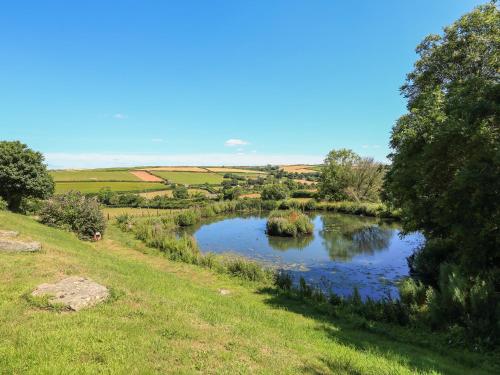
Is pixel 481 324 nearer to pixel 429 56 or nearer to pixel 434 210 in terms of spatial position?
pixel 434 210

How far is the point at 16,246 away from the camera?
12.5 meters

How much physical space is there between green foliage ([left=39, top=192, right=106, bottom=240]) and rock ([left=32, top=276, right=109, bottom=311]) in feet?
57.6

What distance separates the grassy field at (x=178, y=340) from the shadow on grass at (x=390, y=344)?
1.5 inches

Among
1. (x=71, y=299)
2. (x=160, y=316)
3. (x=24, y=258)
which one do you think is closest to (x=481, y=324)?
(x=160, y=316)

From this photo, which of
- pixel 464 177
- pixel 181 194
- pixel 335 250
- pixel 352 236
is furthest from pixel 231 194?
pixel 464 177

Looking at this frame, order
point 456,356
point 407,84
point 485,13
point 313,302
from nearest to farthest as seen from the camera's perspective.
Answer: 1. point 456,356
2. point 313,302
3. point 485,13
4. point 407,84

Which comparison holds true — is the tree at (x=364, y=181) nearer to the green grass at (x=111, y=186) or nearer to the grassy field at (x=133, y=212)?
the grassy field at (x=133, y=212)

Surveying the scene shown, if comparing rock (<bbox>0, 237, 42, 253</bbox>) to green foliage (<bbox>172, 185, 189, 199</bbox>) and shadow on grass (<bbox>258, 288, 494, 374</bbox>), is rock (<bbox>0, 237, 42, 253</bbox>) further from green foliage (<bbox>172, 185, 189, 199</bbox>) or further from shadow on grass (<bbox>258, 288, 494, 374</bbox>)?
green foliage (<bbox>172, 185, 189, 199</bbox>)

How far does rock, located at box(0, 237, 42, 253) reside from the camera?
40.5 ft

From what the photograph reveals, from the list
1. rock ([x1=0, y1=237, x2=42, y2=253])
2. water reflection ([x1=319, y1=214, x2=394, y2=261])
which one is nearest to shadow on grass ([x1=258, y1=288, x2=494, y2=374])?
rock ([x1=0, y1=237, x2=42, y2=253])

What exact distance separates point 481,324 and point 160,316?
899cm

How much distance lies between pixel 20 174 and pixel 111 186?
1809 inches

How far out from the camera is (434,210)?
40.1 ft

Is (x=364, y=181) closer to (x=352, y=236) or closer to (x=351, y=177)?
(x=351, y=177)
